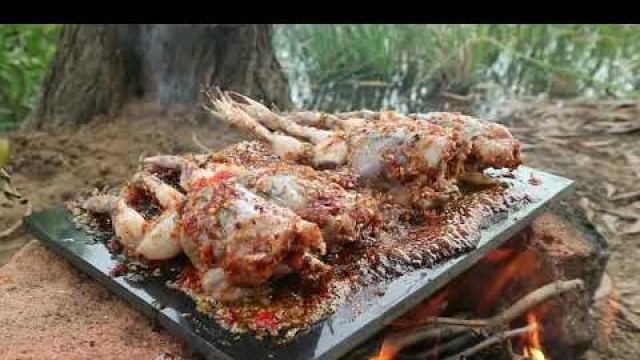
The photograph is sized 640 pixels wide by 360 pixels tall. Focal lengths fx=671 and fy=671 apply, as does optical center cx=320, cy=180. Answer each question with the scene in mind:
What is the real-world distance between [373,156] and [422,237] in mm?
340

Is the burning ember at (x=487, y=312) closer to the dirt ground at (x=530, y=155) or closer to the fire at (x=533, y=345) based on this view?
the fire at (x=533, y=345)

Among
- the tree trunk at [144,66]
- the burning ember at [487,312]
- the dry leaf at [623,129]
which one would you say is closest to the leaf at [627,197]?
the dry leaf at [623,129]

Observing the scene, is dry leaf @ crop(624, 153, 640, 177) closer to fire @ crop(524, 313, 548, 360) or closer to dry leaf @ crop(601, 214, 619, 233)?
dry leaf @ crop(601, 214, 619, 233)

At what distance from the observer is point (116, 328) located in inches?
73.1

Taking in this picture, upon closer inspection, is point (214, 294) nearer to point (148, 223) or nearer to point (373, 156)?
point (148, 223)

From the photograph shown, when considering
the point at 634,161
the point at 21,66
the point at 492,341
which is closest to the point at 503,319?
the point at 492,341

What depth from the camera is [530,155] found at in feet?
14.2

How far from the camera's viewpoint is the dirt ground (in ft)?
12.0

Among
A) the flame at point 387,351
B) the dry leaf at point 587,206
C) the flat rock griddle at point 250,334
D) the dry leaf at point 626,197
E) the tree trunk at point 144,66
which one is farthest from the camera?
the tree trunk at point 144,66

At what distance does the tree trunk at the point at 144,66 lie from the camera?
13.9 ft

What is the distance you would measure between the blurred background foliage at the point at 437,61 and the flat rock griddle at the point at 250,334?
3.05 meters

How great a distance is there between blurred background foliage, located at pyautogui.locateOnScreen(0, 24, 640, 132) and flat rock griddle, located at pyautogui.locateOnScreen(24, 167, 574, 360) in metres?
3.05

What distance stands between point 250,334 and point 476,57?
430 centimetres
